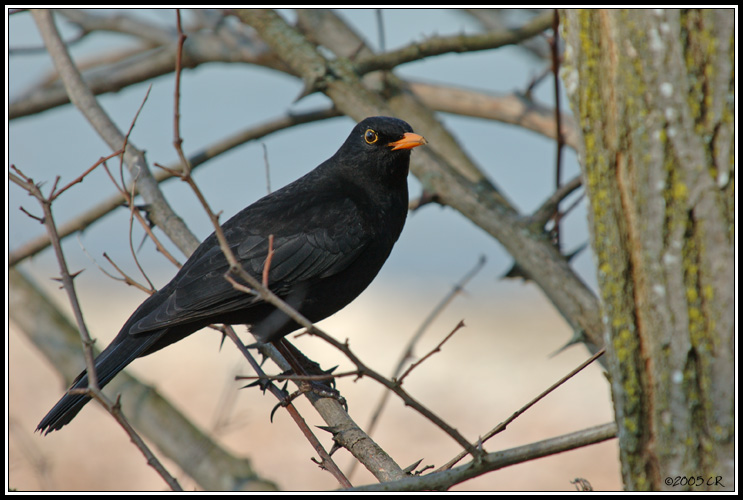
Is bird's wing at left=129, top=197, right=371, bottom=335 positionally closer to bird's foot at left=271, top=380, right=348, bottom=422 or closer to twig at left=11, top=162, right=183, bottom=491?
bird's foot at left=271, top=380, right=348, bottom=422

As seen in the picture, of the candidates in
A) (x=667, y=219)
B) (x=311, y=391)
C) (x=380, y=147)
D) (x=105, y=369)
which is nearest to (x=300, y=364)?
(x=311, y=391)

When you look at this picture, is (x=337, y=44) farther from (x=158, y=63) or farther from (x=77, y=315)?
(x=77, y=315)

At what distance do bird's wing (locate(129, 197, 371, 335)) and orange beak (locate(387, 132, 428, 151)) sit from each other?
46 centimetres

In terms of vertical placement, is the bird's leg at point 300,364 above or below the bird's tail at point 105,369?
above

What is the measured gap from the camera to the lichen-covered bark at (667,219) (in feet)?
5.78

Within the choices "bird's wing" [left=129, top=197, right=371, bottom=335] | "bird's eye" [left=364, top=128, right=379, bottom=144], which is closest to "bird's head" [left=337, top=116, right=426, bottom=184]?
"bird's eye" [left=364, top=128, right=379, bottom=144]

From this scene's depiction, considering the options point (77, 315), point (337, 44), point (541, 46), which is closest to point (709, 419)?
point (77, 315)

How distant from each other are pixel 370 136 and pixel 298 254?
35.7 inches

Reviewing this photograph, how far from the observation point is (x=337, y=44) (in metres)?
5.15

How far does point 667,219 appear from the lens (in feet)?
5.90

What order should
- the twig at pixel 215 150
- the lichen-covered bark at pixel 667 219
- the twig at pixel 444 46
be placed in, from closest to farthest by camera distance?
the lichen-covered bark at pixel 667 219 → the twig at pixel 444 46 → the twig at pixel 215 150

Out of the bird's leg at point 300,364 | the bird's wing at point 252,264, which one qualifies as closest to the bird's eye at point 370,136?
the bird's wing at point 252,264

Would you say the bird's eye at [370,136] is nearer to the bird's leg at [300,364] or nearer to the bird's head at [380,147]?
the bird's head at [380,147]

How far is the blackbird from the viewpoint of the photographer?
3.56 m
